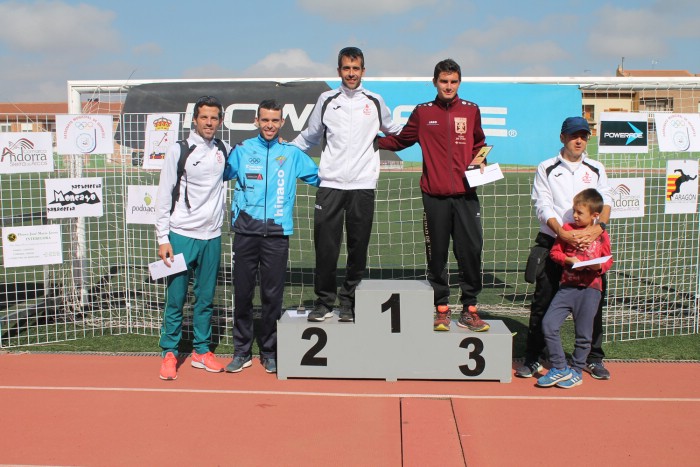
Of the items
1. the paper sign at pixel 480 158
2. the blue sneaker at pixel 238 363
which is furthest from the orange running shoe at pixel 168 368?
the paper sign at pixel 480 158

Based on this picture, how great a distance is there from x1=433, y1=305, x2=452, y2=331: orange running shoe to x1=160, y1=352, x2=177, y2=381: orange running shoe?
1.99 m

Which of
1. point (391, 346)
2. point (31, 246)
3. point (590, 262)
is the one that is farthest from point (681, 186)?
point (31, 246)

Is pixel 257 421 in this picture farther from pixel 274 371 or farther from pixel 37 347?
pixel 37 347

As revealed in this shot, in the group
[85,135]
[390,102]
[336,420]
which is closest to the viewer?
[336,420]

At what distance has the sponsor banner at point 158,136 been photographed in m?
6.07

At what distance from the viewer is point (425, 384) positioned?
15.9ft

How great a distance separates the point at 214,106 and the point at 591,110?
508 cm

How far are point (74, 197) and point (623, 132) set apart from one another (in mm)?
5025

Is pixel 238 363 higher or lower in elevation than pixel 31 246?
lower

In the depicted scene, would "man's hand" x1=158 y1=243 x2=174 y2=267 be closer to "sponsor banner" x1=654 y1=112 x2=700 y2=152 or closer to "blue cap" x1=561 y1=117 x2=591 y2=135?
"blue cap" x1=561 y1=117 x2=591 y2=135

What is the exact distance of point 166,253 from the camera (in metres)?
4.95

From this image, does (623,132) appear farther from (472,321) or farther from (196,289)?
(196,289)

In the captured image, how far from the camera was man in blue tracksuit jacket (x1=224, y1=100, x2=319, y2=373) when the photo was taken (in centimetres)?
502

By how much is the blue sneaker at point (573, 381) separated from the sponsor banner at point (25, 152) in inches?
182
